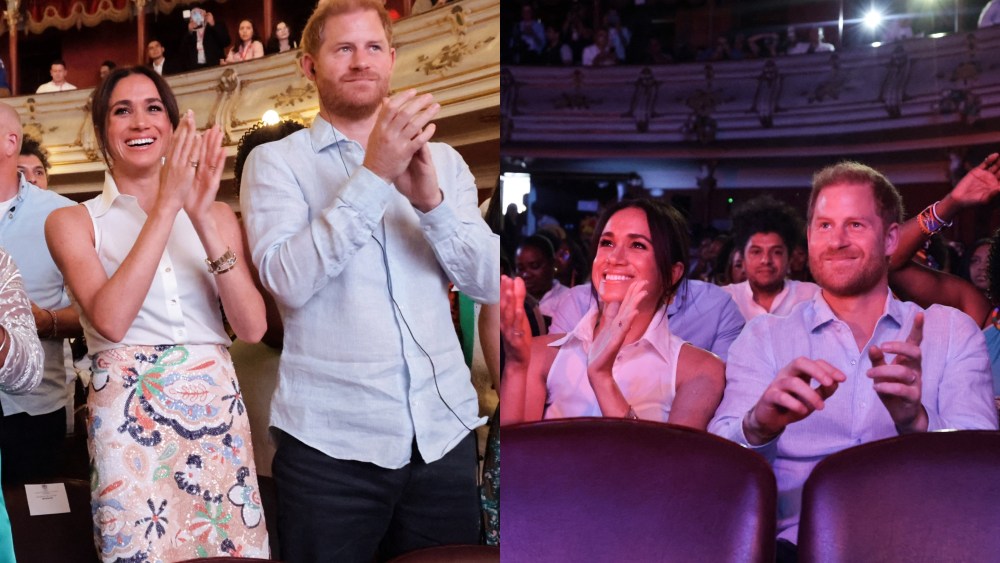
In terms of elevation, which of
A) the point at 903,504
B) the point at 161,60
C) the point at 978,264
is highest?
the point at 161,60

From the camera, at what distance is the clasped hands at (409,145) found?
1478 millimetres

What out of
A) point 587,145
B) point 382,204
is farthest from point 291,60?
point 587,145

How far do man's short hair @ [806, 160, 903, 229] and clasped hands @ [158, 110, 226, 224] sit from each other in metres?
1.00

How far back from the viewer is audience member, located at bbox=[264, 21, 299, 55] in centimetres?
158

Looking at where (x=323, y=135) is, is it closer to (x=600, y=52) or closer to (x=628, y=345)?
(x=600, y=52)

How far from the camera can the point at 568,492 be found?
4.86ft

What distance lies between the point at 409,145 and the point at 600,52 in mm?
424

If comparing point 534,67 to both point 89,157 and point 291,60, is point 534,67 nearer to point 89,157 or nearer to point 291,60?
point 291,60

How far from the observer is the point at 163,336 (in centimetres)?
153

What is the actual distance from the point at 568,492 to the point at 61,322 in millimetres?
864

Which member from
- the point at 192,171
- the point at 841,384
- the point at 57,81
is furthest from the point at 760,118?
the point at 57,81

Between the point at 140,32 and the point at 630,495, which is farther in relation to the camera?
the point at 140,32

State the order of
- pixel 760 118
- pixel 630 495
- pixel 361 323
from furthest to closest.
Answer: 1. pixel 760 118
2. pixel 361 323
3. pixel 630 495

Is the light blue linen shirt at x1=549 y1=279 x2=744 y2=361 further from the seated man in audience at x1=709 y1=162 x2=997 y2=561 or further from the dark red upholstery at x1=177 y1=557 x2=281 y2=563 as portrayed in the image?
the dark red upholstery at x1=177 y1=557 x2=281 y2=563
